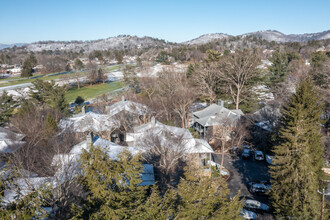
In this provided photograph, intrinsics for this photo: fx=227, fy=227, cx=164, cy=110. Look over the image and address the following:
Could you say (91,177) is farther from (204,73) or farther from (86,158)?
(204,73)

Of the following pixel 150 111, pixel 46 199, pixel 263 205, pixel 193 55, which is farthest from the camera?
pixel 193 55

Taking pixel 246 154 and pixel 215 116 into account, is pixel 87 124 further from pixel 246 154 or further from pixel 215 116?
pixel 246 154

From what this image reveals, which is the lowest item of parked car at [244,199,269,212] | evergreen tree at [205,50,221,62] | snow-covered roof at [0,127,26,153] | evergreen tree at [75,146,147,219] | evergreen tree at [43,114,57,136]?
parked car at [244,199,269,212]

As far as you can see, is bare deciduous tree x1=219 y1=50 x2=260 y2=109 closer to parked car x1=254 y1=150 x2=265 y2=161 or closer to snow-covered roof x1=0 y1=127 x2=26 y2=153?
parked car x1=254 y1=150 x2=265 y2=161

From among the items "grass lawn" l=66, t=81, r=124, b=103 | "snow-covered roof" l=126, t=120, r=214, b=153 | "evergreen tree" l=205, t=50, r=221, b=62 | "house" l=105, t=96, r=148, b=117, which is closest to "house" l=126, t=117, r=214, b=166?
"snow-covered roof" l=126, t=120, r=214, b=153

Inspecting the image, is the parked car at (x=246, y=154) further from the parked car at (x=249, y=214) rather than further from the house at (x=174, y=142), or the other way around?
the parked car at (x=249, y=214)

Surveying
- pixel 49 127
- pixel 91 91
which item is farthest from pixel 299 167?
pixel 91 91

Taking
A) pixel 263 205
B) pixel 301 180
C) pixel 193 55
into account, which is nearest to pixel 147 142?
pixel 263 205
